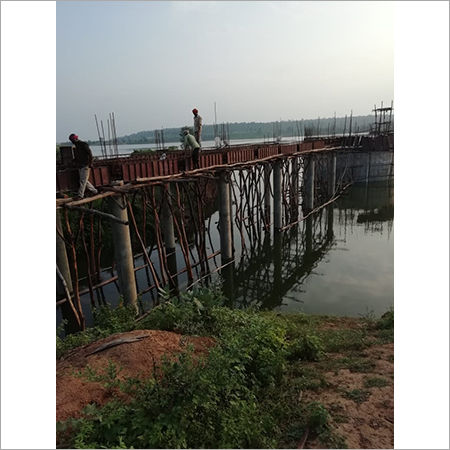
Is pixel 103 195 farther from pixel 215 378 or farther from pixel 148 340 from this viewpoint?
pixel 215 378

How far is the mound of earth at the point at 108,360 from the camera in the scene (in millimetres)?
4332

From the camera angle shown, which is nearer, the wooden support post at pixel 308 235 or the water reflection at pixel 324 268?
the water reflection at pixel 324 268

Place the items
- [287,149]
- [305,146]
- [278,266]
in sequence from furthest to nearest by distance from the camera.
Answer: [305,146] < [287,149] < [278,266]

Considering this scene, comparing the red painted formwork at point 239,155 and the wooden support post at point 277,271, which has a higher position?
the red painted formwork at point 239,155

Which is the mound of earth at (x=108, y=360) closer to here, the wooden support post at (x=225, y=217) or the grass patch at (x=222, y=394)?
the grass patch at (x=222, y=394)

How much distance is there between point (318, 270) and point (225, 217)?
4.79m

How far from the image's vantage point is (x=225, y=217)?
13742mm

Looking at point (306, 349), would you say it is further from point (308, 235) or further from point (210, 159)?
point (308, 235)

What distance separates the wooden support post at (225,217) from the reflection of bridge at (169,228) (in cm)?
4

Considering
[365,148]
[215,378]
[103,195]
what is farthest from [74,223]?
[365,148]

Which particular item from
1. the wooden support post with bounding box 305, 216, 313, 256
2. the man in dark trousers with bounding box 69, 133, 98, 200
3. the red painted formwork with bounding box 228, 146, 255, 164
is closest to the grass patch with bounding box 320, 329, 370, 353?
the man in dark trousers with bounding box 69, 133, 98, 200

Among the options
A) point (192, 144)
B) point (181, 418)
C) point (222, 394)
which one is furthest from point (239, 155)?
point (181, 418)

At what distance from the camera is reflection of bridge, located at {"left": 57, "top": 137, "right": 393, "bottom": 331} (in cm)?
871

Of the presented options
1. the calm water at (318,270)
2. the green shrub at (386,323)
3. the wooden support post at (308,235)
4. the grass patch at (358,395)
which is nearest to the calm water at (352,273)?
the calm water at (318,270)
